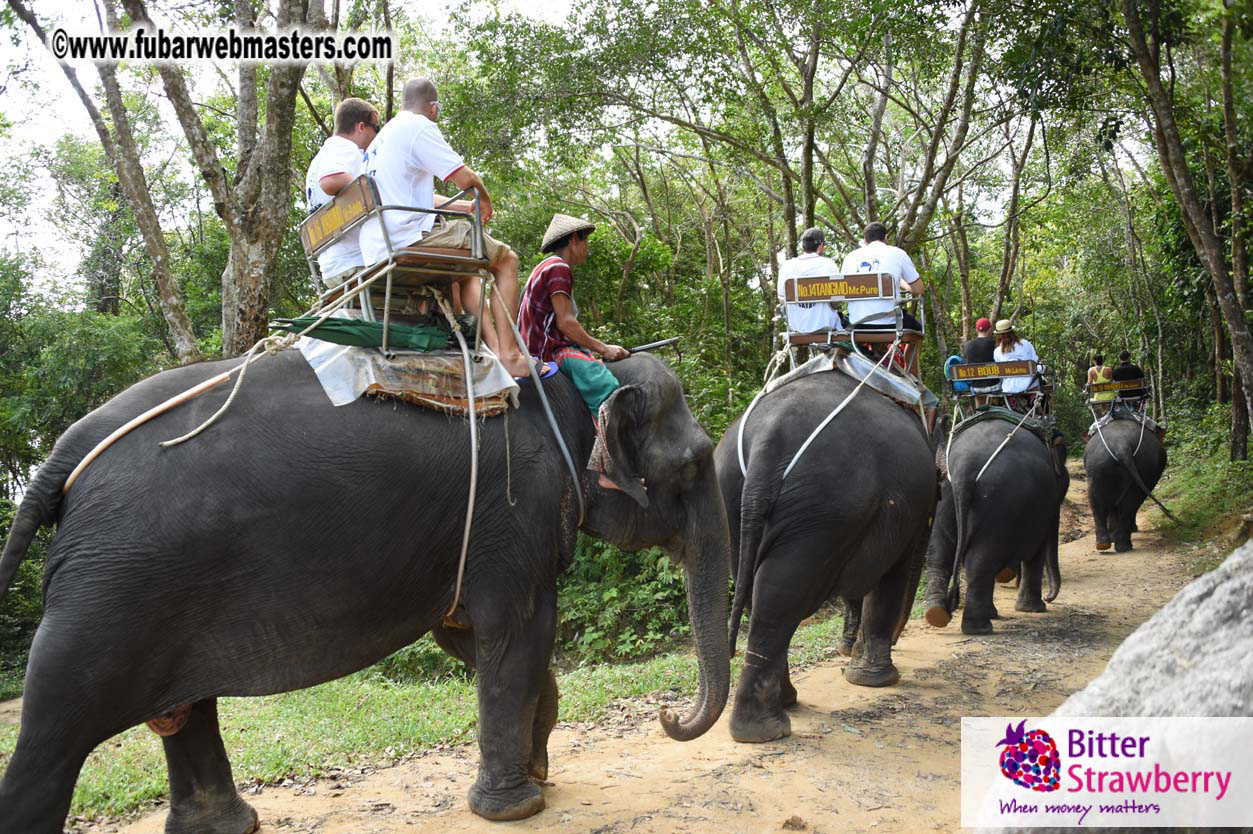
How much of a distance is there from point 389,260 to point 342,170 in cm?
61

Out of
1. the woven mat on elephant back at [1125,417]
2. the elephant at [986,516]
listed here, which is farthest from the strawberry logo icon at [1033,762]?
the woven mat on elephant back at [1125,417]

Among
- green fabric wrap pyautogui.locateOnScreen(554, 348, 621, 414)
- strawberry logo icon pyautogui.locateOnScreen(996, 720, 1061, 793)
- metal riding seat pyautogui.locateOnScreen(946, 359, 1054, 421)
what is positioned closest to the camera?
strawberry logo icon pyautogui.locateOnScreen(996, 720, 1061, 793)

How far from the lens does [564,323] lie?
16.0 ft

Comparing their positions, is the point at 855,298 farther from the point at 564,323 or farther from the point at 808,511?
the point at 564,323

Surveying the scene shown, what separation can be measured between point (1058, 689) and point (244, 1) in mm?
8490

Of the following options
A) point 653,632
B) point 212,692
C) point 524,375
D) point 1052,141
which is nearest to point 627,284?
point 1052,141

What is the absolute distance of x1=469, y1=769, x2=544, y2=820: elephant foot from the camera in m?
4.25

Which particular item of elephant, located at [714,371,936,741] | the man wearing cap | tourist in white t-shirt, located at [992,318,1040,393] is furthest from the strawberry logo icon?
tourist in white t-shirt, located at [992,318,1040,393]

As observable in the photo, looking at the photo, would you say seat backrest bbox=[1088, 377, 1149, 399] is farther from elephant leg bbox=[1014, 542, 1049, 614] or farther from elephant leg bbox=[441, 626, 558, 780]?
elephant leg bbox=[441, 626, 558, 780]

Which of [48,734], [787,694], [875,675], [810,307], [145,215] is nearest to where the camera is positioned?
[48,734]

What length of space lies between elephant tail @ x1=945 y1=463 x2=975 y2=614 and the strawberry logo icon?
21.5ft

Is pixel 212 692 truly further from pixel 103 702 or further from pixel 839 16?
pixel 839 16

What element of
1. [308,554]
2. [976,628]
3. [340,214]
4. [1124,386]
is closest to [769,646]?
[308,554]

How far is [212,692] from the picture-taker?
359 centimetres
